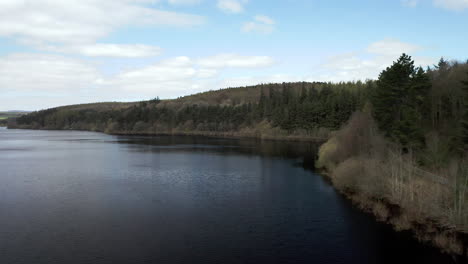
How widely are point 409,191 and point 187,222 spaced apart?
15.7 m

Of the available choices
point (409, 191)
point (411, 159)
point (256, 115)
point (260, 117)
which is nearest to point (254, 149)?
point (411, 159)

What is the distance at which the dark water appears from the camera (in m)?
19.2

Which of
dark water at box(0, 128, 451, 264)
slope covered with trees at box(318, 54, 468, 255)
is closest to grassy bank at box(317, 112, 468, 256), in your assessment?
slope covered with trees at box(318, 54, 468, 255)

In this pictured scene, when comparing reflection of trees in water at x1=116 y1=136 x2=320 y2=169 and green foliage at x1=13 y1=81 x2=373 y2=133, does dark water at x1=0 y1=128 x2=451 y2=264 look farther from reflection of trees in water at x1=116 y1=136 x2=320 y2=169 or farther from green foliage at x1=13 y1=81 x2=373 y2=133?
green foliage at x1=13 y1=81 x2=373 y2=133

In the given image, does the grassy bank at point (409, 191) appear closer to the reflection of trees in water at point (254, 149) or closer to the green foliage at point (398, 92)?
the green foliage at point (398, 92)

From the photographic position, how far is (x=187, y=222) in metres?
24.4

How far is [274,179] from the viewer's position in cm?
4103

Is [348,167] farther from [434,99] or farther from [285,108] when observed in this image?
[285,108]

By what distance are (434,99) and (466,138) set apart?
956 inches

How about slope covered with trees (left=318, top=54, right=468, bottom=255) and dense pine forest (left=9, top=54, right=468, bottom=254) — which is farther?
dense pine forest (left=9, top=54, right=468, bottom=254)

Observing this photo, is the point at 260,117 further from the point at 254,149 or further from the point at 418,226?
the point at 418,226

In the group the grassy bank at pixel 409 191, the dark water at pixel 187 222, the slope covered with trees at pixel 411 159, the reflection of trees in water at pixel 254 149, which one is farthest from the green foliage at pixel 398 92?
the reflection of trees in water at pixel 254 149

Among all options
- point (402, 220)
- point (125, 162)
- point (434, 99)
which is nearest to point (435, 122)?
point (434, 99)

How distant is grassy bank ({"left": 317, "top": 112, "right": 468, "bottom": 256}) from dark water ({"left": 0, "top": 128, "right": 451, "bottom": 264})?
142 cm
